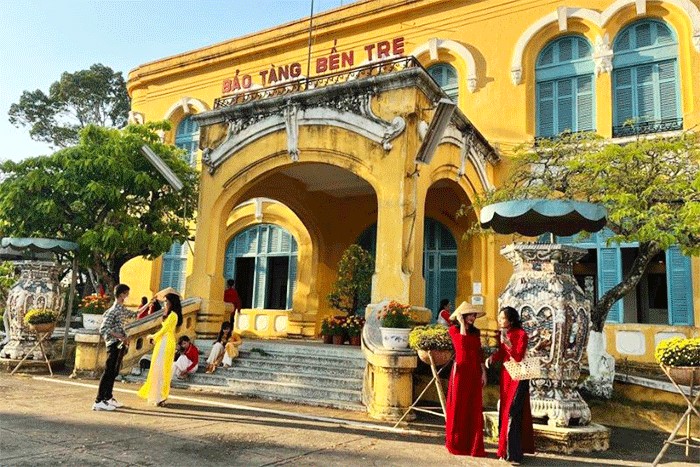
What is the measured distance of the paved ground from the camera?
455 cm

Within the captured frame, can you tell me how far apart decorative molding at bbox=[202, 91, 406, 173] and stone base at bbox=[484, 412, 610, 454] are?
5.05m

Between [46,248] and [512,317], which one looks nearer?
[512,317]

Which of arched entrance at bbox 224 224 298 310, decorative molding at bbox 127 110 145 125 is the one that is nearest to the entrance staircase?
arched entrance at bbox 224 224 298 310

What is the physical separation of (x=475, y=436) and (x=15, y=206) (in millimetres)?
10381

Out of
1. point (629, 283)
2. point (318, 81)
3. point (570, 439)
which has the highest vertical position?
point (318, 81)

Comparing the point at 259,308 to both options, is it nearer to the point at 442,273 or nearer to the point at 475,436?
the point at 442,273

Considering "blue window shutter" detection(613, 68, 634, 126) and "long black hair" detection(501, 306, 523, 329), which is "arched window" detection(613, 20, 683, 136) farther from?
"long black hair" detection(501, 306, 523, 329)

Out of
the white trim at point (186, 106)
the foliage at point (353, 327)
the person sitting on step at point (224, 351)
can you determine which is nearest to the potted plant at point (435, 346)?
the person sitting on step at point (224, 351)

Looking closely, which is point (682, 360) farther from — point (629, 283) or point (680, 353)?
point (629, 283)

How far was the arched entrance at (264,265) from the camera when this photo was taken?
48.0 ft

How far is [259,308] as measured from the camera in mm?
14641

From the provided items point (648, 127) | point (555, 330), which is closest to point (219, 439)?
point (555, 330)

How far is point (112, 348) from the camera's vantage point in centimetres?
668

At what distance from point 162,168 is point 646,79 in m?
10.6
